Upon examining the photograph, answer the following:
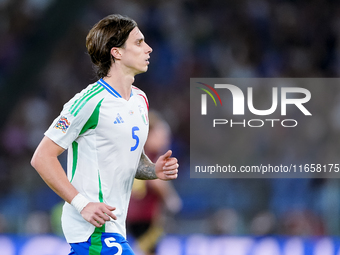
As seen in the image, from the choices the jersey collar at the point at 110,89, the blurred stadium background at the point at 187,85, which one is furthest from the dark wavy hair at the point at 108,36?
the blurred stadium background at the point at 187,85

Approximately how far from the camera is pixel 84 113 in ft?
9.49

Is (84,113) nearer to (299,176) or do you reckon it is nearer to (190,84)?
(299,176)

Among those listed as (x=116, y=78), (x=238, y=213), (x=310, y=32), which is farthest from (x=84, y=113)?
(x=310, y=32)

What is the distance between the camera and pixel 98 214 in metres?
2.73

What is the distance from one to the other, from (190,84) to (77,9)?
8.34 ft

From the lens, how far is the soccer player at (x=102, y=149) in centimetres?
282

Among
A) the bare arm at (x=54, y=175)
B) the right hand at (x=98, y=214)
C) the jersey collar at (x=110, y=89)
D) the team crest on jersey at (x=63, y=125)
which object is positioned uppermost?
the jersey collar at (x=110, y=89)

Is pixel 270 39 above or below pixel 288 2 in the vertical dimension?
below

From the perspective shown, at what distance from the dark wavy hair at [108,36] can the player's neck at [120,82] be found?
0.08 meters

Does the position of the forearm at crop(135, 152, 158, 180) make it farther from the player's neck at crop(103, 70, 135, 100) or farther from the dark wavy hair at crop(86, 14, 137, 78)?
the dark wavy hair at crop(86, 14, 137, 78)

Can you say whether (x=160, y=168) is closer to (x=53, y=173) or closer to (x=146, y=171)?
(x=146, y=171)

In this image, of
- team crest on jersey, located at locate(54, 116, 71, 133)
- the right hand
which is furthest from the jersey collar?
the right hand

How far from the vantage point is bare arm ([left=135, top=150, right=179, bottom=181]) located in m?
3.02

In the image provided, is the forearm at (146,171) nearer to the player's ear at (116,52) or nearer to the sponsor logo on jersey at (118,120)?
the sponsor logo on jersey at (118,120)
